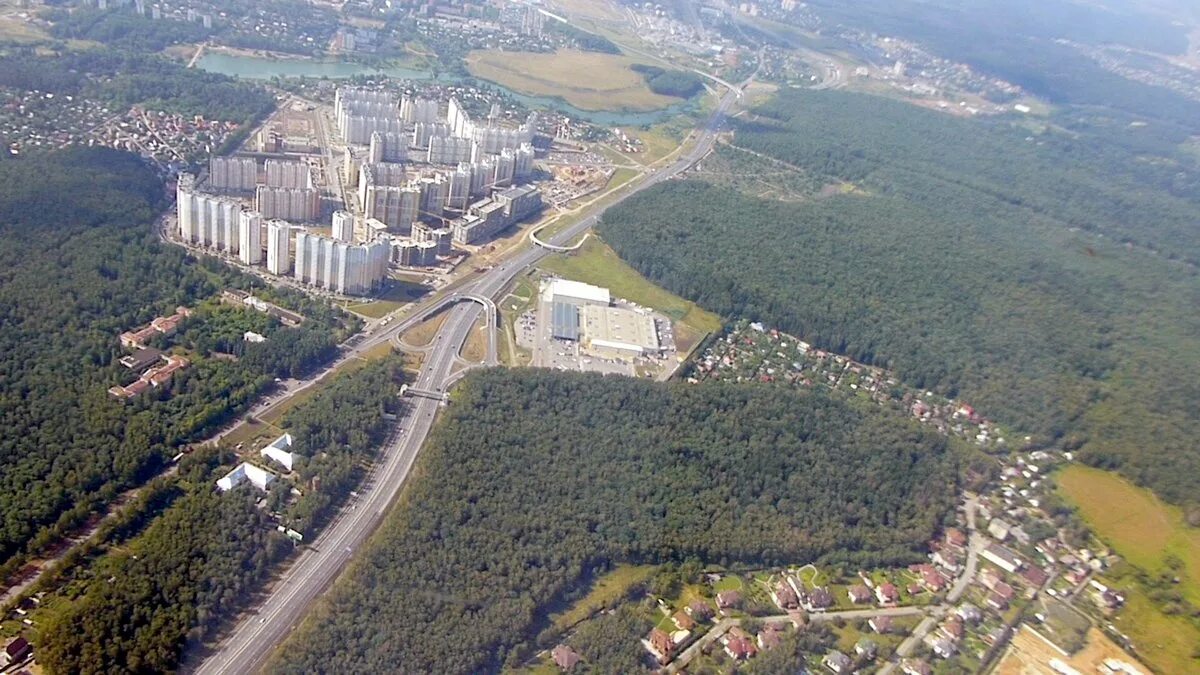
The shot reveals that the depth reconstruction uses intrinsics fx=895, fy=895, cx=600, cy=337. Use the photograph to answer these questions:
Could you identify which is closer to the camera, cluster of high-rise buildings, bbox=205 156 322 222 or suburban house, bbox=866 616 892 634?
suburban house, bbox=866 616 892 634

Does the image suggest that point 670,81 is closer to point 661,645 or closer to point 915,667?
point 915,667

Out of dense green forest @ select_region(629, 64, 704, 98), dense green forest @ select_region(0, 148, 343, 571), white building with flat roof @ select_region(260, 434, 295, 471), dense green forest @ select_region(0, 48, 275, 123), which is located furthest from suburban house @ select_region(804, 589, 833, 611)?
dense green forest @ select_region(629, 64, 704, 98)

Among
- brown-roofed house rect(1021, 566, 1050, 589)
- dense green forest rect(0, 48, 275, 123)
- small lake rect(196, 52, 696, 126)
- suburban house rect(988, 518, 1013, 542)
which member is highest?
small lake rect(196, 52, 696, 126)

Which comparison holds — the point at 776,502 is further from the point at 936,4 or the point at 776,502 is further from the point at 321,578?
the point at 936,4

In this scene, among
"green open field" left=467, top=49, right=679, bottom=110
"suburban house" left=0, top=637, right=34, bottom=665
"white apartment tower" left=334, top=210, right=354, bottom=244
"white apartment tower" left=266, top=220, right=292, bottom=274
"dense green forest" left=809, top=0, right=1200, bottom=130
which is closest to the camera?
"suburban house" left=0, top=637, right=34, bottom=665

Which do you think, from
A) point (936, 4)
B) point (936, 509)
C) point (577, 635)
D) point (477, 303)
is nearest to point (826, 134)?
point (477, 303)

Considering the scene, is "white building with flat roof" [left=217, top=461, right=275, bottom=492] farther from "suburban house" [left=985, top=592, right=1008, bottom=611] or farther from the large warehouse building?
"suburban house" [left=985, top=592, right=1008, bottom=611]
